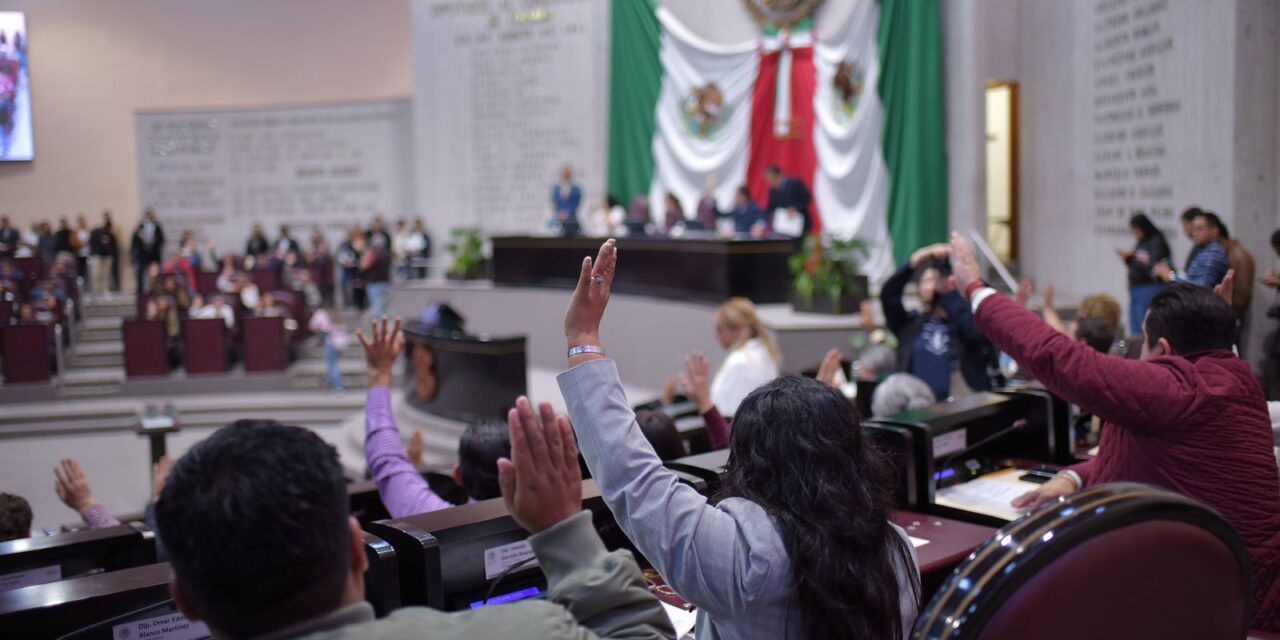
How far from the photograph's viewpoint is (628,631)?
1.16 metres

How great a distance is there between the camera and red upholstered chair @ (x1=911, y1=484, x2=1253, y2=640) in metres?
1.03

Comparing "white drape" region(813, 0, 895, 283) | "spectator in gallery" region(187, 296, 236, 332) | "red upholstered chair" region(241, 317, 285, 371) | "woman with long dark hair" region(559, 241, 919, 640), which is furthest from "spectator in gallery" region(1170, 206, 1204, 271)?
"spectator in gallery" region(187, 296, 236, 332)

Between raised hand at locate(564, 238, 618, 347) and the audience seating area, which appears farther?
the audience seating area

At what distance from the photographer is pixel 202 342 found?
11.1 meters

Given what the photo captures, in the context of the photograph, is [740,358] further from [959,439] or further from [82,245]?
[82,245]

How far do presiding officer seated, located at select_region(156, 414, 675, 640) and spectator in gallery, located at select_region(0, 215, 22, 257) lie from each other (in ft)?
46.1

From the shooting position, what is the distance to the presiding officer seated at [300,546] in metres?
1.04

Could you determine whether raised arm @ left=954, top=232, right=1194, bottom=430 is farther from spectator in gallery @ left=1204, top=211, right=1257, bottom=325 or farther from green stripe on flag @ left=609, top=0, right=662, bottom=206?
green stripe on flag @ left=609, top=0, right=662, bottom=206

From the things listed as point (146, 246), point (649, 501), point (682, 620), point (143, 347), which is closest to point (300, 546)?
point (649, 501)

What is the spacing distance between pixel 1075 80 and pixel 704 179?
4.81 m

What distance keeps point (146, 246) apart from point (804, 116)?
10406 mm

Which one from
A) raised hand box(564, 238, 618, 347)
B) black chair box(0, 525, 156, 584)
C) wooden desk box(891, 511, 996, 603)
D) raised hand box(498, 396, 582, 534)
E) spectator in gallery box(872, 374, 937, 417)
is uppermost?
raised hand box(564, 238, 618, 347)

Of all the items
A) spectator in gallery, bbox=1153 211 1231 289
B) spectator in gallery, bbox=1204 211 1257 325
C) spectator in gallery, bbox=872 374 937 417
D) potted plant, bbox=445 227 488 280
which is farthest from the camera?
potted plant, bbox=445 227 488 280

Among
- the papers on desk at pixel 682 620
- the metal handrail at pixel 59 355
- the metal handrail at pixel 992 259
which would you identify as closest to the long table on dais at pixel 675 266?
the metal handrail at pixel 992 259
